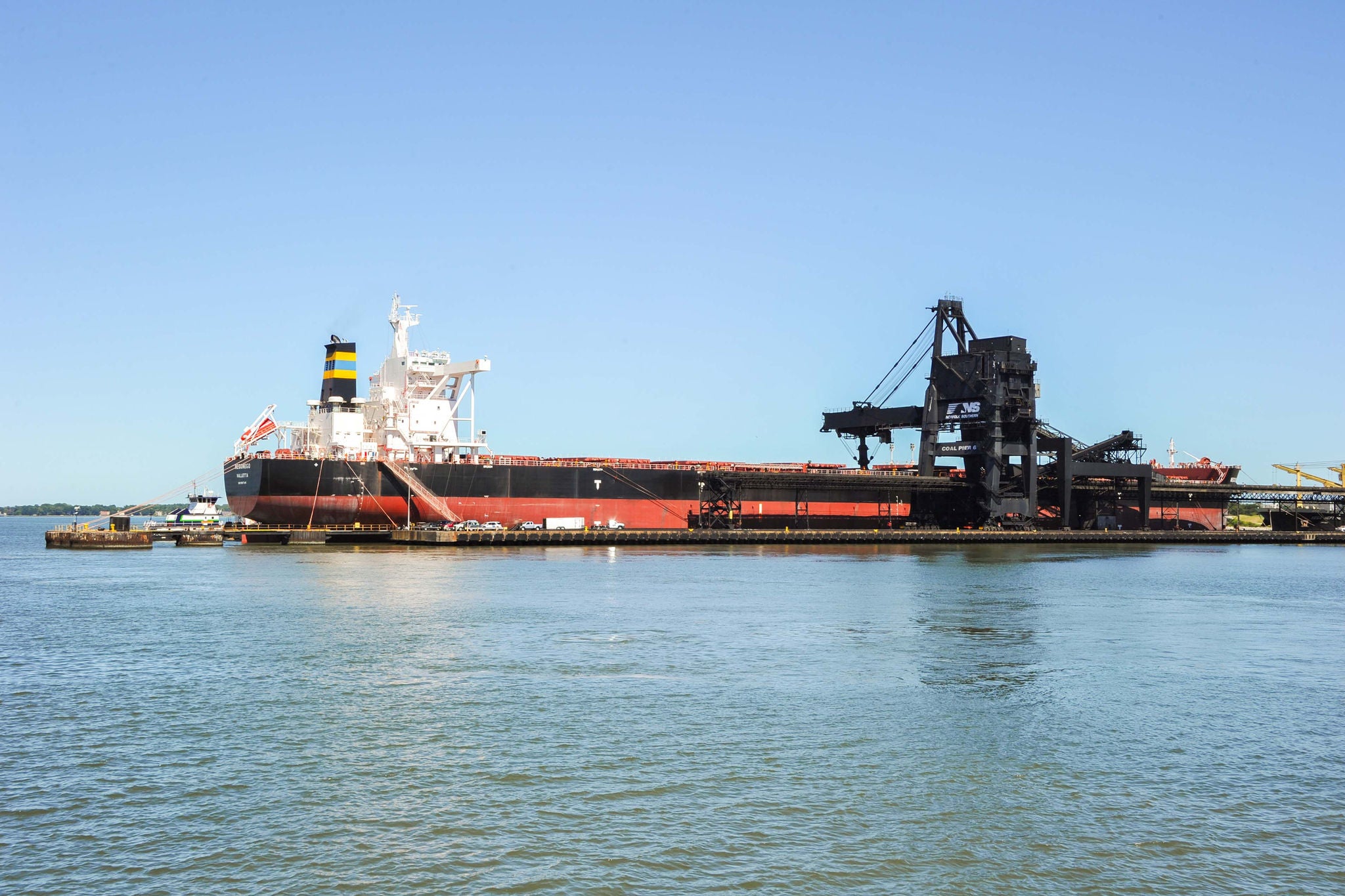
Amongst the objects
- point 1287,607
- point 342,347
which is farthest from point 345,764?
point 342,347

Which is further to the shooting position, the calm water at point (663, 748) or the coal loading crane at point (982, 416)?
the coal loading crane at point (982, 416)

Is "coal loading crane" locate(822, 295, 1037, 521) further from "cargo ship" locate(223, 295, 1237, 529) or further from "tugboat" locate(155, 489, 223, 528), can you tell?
"tugboat" locate(155, 489, 223, 528)

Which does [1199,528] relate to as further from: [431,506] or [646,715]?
[646,715]

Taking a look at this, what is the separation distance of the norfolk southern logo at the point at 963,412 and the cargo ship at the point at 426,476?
4.14 metres

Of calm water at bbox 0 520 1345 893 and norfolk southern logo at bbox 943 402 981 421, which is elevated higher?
norfolk southern logo at bbox 943 402 981 421

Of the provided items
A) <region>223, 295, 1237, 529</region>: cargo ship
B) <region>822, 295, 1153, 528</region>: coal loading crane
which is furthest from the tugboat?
<region>822, 295, 1153, 528</region>: coal loading crane

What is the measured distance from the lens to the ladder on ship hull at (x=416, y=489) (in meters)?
49.2

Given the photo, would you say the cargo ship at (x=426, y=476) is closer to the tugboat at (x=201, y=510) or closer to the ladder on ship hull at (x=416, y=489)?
the ladder on ship hull at (x=416, y=489)

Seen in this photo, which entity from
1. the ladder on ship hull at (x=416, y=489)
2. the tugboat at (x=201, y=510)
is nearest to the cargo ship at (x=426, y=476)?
the ladder on ship hull at (x=416, y=489)

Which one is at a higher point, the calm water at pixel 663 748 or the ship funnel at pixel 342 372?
the ship funnel at pixel 342 372

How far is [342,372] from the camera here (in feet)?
171

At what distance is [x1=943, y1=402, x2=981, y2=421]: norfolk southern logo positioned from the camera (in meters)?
56.6

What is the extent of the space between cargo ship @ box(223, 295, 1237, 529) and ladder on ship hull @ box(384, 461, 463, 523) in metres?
0.07

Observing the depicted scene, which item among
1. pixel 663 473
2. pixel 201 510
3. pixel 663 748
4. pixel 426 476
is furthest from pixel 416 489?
pixel 663 748
